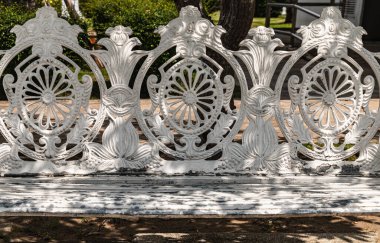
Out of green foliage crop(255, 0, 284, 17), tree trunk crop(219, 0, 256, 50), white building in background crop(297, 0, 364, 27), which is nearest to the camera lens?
tree trunk crop(219, 0, 256, 50)

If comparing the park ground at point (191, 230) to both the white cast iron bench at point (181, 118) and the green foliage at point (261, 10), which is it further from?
the green foliage at point (261, 10)

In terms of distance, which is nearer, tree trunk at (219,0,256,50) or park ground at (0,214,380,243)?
park ground at (0,214,380,243)

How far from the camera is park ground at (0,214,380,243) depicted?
4426mm

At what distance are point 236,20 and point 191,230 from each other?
1728mm

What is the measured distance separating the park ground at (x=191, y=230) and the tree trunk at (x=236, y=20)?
4.82 feet

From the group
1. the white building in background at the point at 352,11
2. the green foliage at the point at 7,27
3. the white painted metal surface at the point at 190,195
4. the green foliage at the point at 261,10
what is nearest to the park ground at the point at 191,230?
the white painted metal surface at the point at 190,195

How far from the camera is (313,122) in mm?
4188

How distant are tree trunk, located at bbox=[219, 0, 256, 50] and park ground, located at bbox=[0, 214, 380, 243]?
4.82 feet

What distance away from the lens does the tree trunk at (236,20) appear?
5.24 metres

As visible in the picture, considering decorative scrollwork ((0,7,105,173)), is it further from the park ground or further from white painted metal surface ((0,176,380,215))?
the park ground

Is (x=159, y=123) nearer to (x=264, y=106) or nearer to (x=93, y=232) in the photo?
(x=264, y=106)

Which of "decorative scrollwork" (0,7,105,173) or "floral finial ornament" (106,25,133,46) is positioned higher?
"floral finial ornament" (106,25,133,46)

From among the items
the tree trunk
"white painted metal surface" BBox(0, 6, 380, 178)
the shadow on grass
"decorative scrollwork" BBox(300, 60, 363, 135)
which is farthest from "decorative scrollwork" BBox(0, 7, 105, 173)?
the tree trunk

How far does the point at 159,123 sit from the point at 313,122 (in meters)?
0.99
